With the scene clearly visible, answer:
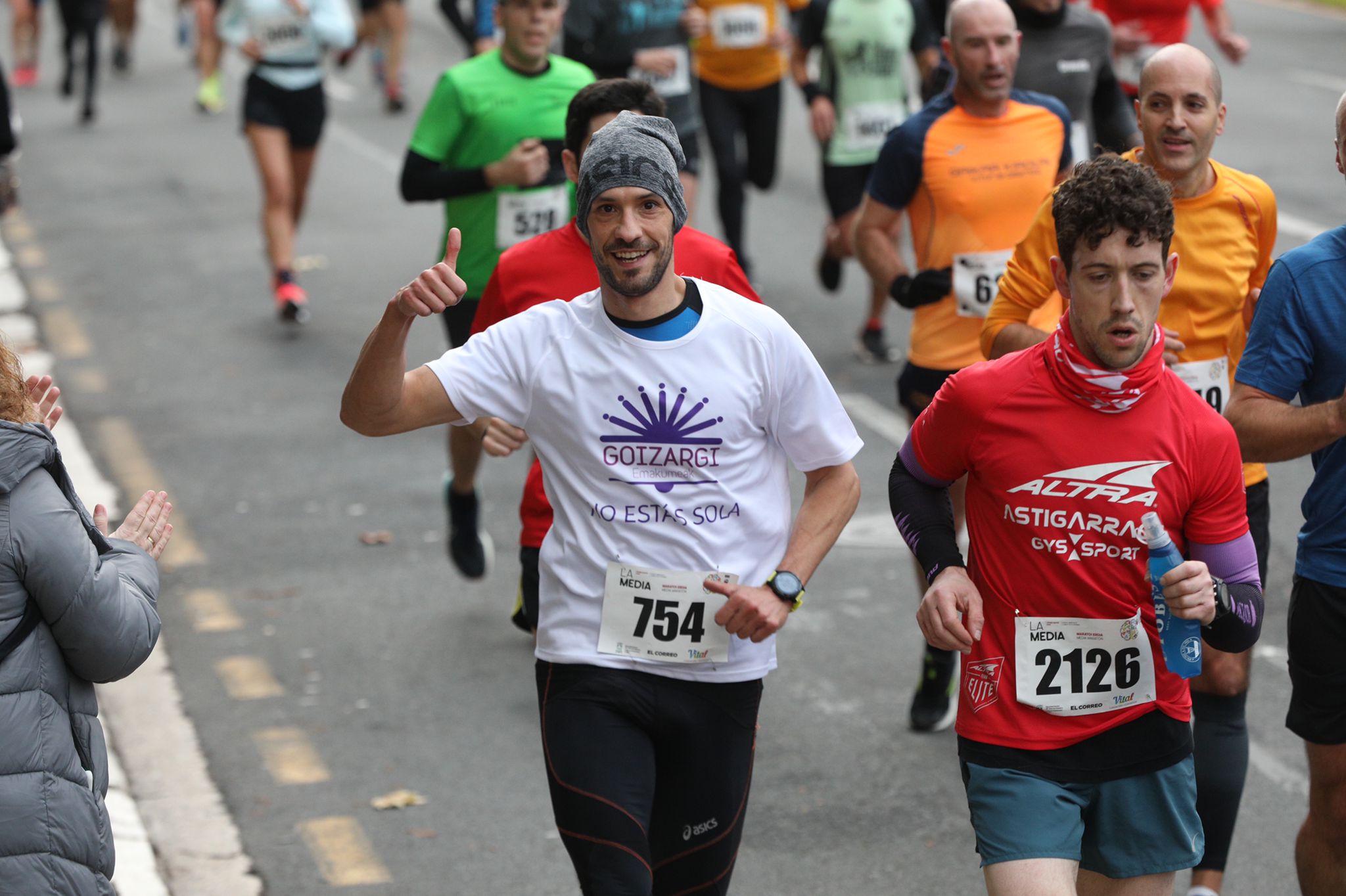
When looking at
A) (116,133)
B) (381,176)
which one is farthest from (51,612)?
(116,133)

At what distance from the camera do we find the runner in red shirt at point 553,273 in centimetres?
493

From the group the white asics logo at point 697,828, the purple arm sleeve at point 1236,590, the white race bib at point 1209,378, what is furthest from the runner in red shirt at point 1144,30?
the white asics logo at point 697,828

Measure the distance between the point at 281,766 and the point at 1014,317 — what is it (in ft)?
8.91

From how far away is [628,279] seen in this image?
397 centimetres

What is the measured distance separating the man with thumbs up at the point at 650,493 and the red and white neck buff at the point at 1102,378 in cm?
60

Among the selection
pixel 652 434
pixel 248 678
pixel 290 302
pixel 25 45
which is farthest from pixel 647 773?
pixel 25 45

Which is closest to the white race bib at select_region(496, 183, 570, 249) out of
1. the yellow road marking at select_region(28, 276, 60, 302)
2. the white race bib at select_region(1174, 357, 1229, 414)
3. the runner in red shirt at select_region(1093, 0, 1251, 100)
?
the white race bib at select_region(1174, 357, 1229, 414)

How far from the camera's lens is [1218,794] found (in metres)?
4.82

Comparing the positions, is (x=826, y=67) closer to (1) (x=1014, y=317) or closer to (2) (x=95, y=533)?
(1) (x=1014, y=317)

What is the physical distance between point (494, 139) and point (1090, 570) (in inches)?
150

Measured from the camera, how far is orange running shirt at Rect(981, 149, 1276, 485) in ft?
16.1

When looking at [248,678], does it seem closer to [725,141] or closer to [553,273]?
[553,273]

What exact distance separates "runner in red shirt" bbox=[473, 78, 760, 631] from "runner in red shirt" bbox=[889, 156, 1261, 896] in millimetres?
1237

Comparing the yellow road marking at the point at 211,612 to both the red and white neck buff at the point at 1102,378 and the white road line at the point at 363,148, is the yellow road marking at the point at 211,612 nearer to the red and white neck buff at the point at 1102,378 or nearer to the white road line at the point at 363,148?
the red and white neck buff at the point at 1102,378
